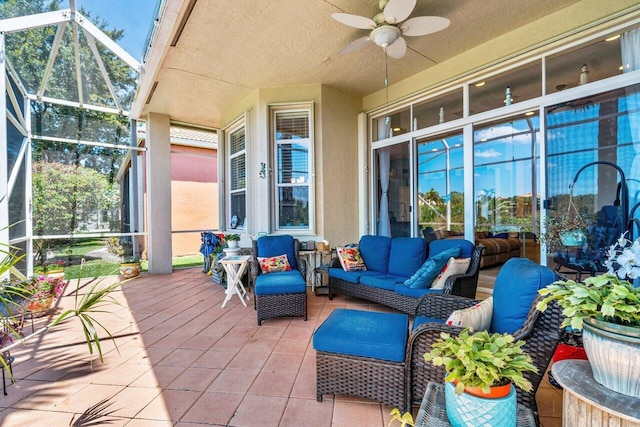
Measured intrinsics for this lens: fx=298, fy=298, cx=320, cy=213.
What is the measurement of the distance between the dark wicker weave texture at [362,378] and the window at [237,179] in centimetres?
415

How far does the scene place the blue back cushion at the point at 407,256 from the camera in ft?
11.9

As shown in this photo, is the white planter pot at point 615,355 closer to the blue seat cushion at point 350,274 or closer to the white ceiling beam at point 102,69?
the blue seat cushion at point 350,274

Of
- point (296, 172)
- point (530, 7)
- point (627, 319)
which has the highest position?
point (530, 7)

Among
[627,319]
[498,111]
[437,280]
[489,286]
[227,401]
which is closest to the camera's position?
[627,319]

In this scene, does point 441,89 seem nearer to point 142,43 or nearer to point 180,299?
point 142,43

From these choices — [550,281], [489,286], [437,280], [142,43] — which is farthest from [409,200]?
[142,43]

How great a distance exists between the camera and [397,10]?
2613 millimetres

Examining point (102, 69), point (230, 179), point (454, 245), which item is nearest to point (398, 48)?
point (454, 245)

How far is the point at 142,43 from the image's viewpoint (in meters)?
4.43

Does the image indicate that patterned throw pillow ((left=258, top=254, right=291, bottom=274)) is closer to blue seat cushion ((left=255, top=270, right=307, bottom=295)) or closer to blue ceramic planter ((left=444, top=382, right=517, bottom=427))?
blue seat cushion ((left=255, top=270, right=307, bottom=295))

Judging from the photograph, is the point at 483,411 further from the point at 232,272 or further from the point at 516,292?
the point at 232,272

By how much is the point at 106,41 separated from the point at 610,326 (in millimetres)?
6192

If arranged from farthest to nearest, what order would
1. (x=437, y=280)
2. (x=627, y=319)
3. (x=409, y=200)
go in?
(x=409, y=200) < (x=437, y=280) < (x=627, y=319)

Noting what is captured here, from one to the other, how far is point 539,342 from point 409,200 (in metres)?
3.67
